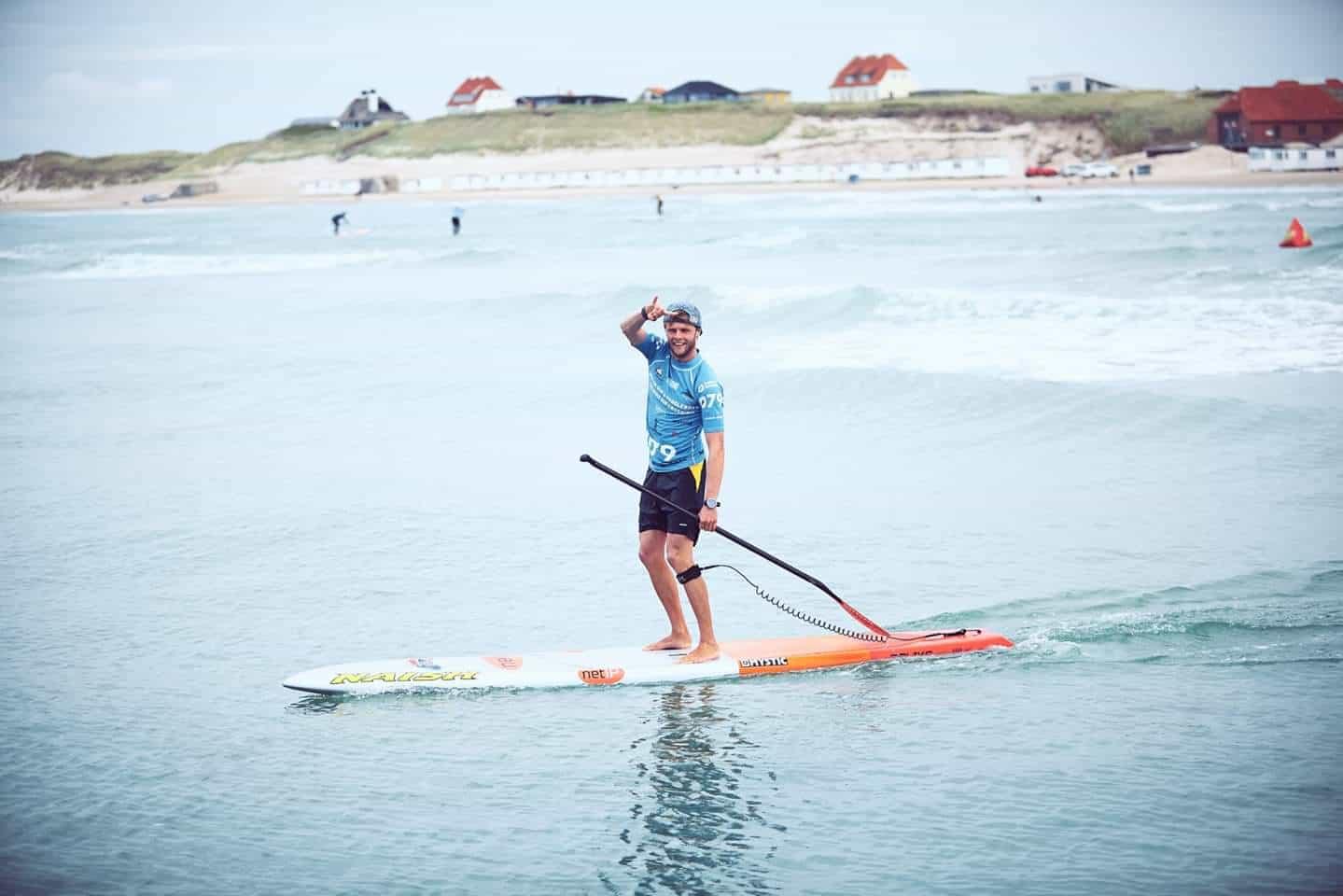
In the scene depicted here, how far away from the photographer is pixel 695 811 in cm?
602

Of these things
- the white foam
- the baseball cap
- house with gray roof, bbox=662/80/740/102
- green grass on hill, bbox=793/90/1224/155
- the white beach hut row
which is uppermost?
house with gray roof, bbox=662/80/740/102

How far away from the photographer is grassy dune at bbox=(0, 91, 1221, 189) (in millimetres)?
102875

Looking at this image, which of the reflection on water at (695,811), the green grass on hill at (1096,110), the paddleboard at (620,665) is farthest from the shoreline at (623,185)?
the reflection on water at (695,811)

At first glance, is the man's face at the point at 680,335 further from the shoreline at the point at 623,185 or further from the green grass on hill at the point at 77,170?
the green grass on hill at the point at 77,170

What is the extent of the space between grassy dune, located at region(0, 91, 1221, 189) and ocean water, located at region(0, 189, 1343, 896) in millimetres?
85734

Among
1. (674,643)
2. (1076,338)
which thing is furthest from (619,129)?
(674,643)

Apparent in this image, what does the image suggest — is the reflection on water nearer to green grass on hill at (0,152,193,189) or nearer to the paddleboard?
the paddleboard

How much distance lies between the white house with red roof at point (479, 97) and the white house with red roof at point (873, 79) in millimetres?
36737

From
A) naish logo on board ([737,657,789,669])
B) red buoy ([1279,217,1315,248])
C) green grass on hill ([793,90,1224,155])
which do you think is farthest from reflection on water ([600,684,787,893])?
green grass on hill ([793,90,1224,155])

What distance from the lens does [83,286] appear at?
118 feet

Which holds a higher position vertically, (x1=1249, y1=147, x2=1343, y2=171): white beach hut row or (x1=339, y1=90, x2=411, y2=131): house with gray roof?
(x1=339, y1=90, x2=411, y2=131): house with gray roof

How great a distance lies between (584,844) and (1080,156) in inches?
3957

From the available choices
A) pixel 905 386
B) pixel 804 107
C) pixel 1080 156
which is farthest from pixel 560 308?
pixel 804 107

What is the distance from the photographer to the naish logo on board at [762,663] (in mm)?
7719
